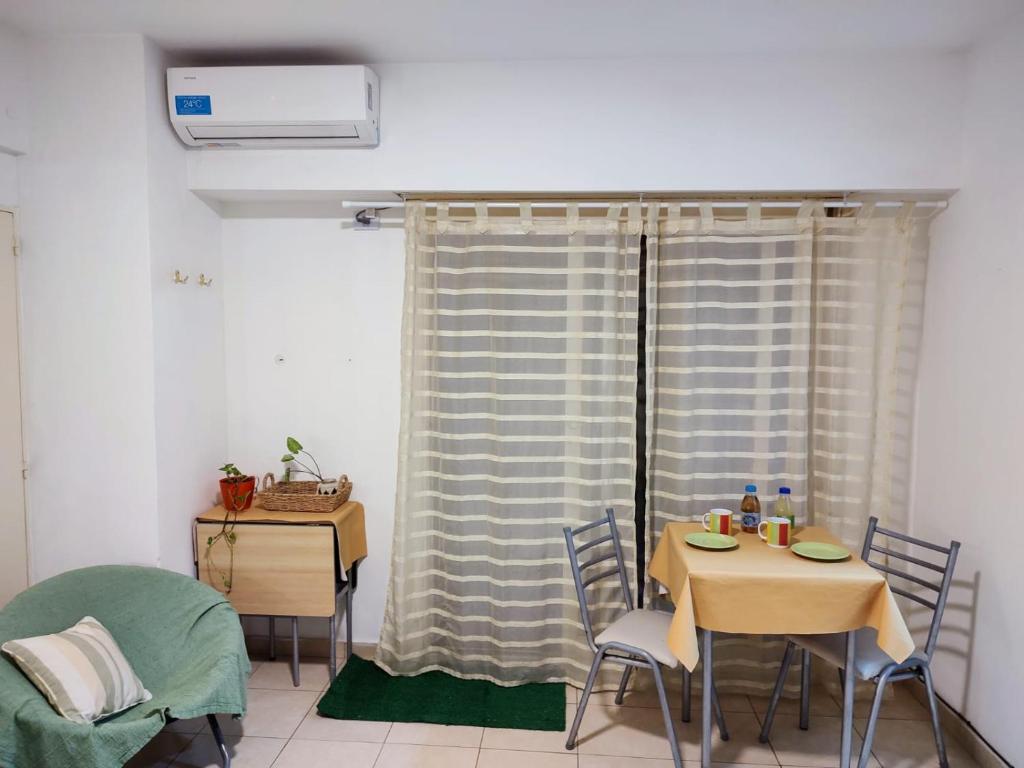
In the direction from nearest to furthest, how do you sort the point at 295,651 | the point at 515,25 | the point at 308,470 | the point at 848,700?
the point at 848,700, the point at 515,25, the point at 295,651, the point at 308,470

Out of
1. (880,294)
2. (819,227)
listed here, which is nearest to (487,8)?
(819,227)

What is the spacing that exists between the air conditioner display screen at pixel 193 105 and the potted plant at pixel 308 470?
1.37m

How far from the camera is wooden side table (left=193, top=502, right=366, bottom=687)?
2.93m

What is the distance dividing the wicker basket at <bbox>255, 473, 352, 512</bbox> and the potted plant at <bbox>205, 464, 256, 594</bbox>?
0.25ft

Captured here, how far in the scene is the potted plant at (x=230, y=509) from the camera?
296cm

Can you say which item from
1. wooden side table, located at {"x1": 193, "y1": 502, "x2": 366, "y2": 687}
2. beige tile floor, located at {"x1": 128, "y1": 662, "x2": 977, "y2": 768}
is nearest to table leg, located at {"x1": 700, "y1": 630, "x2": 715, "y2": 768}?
beige tile floor, located at {"x1": 128, "y1": 662, "x2": 977, "y2": 768}

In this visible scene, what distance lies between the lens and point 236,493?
3.03 m

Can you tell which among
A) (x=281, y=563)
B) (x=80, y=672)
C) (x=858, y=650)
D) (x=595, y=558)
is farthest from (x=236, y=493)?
(x=858, y=650)

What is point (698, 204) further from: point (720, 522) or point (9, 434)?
point (9, 434)

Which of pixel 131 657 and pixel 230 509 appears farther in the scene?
pixel 230 509

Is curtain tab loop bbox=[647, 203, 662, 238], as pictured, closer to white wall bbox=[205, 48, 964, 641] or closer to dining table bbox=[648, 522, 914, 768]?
white wall bbox=[205, 48, 964, 641]

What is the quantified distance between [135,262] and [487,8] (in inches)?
62.8

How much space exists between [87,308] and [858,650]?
308cm

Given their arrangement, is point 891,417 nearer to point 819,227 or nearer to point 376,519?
point 819,227
